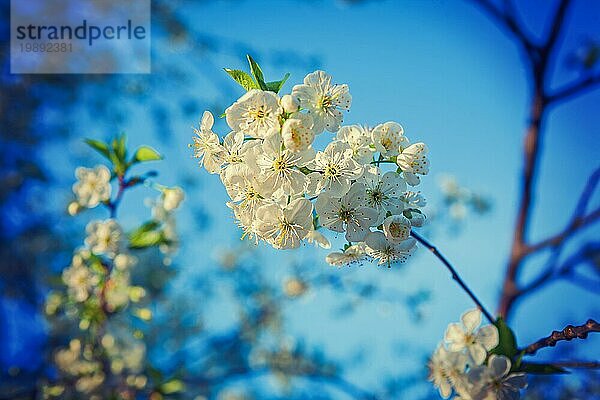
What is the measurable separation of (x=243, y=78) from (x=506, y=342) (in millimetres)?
618

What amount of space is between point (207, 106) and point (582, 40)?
1.80 meters

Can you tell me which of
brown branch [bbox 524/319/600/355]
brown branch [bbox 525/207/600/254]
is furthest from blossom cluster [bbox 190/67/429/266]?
brown branch [bbox 525/207/600/254]

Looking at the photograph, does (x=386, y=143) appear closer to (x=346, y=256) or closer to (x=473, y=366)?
(x=346, y=256)

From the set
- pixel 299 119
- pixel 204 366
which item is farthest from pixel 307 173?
pixel 204 366

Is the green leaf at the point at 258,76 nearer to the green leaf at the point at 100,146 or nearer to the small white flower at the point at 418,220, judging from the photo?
the small white flower at the point at 418,220

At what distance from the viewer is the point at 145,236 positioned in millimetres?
1377

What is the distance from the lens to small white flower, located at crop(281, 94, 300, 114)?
73 cm

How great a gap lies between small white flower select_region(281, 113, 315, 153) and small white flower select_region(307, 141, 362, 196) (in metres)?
0.03

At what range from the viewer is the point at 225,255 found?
3.47 metres

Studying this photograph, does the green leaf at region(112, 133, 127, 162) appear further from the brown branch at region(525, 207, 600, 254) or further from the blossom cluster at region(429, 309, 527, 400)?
the brown branch at region(525, 207, 600, 254)

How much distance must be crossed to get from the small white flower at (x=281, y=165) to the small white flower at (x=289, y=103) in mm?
36

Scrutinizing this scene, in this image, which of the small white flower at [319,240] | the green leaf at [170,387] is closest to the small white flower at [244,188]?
the small white flower at [319,240]

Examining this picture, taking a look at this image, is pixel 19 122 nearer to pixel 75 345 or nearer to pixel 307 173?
pixel 75 345

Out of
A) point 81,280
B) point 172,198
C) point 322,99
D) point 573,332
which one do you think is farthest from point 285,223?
point 81,280
